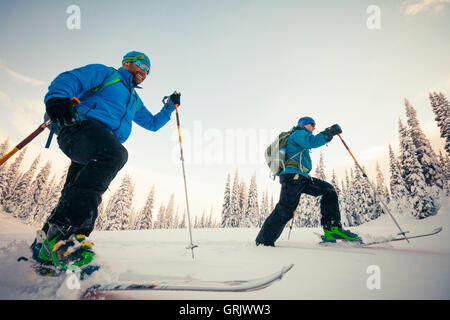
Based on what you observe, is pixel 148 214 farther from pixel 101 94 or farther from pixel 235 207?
pixel 101 94

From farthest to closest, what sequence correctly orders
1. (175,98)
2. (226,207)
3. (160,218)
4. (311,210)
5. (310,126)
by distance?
(160,218), (226,207), (311,210), (310,126), (175,98)

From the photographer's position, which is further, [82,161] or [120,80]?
[120,80]

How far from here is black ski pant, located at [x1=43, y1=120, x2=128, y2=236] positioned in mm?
1722

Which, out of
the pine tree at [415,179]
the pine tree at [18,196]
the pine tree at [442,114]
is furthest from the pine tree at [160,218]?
the pine tree at [442,114]

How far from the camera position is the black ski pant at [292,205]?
12.1 ft

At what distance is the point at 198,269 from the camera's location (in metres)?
1.99

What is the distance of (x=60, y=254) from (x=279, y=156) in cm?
369

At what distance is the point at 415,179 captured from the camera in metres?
21.6

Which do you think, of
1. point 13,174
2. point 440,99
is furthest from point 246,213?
point 13,174

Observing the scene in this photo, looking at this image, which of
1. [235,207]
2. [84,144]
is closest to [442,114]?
[235,207]

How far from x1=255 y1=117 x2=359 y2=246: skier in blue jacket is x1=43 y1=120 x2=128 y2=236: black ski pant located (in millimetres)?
2883

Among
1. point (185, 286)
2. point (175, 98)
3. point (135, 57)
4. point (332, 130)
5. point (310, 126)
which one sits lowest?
point (185, 286)

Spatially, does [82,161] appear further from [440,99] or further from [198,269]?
[440,99]
